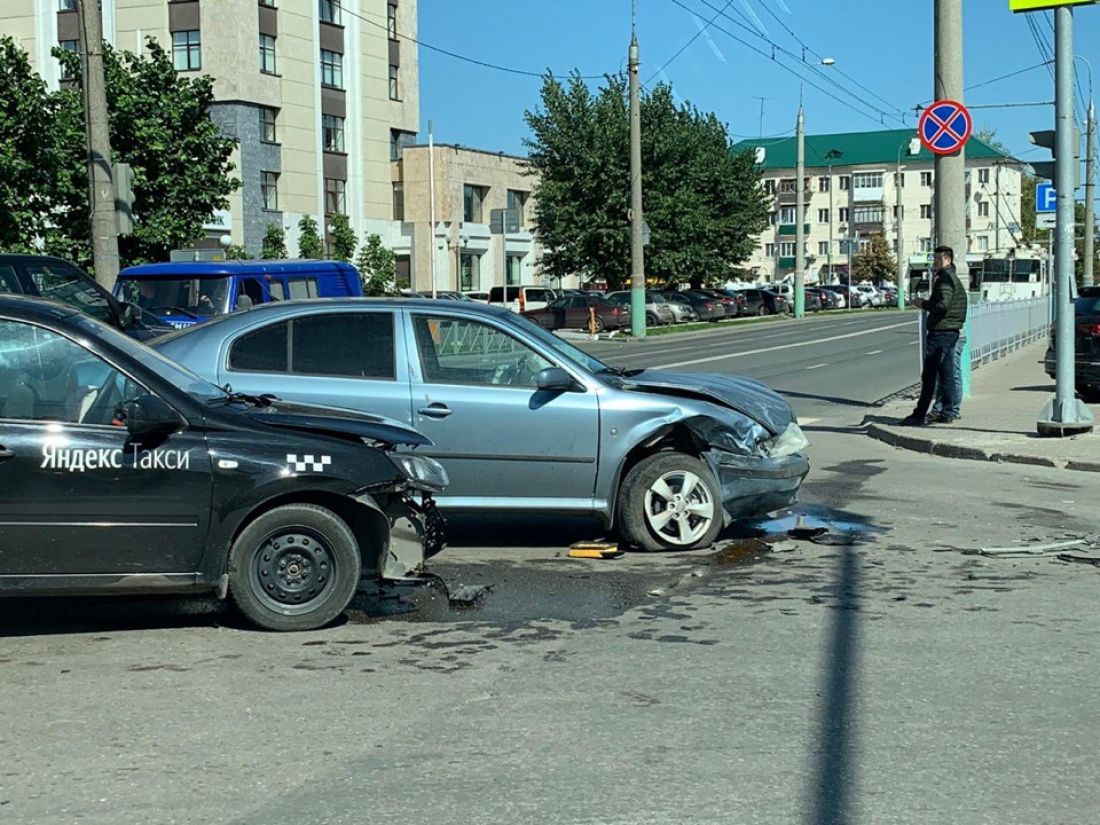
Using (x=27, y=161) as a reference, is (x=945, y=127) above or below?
Answer: below

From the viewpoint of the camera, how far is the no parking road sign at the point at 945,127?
55.0 ft

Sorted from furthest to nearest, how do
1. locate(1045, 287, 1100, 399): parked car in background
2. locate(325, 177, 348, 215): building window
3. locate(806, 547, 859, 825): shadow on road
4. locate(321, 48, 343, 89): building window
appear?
locate(325, 177, 348, 215): building window
locate(321, 48, 343, 89): building window
locate(1045, 287, 1100, 399): parked car in background
locate(806, 547, 859, 825): shadow on road

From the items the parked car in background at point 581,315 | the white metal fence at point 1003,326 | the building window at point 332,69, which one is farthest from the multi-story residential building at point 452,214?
the white metal fence at point 1003,326

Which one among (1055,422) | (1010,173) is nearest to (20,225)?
(1055,422)

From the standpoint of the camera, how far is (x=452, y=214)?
228 feet

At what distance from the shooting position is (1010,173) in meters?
131

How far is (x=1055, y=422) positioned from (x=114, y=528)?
439 inches

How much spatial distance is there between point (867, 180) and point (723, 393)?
11990 cm

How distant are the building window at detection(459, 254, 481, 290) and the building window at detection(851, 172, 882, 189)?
58.8m

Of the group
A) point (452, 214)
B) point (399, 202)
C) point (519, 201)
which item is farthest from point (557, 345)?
point (519, 201)

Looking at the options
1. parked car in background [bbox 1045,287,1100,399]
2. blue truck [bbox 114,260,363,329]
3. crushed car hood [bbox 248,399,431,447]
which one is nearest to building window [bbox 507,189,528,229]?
blue truck [bbox 114,260,363,329]

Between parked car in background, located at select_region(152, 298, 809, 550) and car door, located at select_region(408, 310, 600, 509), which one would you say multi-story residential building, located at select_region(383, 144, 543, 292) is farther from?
car door, located at select_region(408, 310, 600, 509)

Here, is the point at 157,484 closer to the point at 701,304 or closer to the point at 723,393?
the point at 723,393

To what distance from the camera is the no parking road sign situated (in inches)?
659
